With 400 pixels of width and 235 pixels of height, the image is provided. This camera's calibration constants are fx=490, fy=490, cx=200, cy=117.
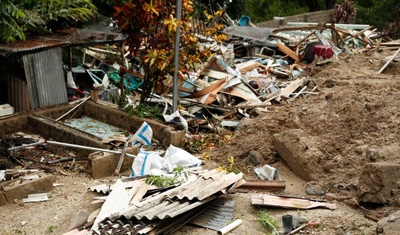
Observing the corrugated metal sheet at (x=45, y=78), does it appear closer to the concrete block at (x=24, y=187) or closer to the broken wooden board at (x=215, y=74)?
the concrete block at (x=24, y=187)

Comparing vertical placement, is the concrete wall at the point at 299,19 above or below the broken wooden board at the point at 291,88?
above

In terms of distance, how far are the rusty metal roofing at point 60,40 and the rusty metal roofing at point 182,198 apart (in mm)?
4337

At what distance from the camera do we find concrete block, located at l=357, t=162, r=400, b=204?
617 centimetres

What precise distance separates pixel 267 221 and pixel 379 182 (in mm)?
1519

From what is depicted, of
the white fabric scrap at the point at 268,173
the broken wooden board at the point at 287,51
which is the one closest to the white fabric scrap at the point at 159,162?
the white fabric scrap at the point at 268,173

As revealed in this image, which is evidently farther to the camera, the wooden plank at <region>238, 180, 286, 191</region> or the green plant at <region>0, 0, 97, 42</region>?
the green plant at <region>0, 0, 97, 42</region>

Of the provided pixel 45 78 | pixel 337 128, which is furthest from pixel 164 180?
pixel 45 78

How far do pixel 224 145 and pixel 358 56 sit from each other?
23.8 feet

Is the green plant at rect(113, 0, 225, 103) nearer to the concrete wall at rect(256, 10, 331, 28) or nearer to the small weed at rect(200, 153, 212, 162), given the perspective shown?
the small weed at rect(200, 153, 212, 162)

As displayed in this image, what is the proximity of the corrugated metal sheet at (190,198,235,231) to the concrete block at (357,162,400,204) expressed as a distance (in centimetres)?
172

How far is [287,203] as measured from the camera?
645 centimetres

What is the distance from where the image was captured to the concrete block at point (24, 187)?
6.68m

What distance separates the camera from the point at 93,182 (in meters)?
7.49

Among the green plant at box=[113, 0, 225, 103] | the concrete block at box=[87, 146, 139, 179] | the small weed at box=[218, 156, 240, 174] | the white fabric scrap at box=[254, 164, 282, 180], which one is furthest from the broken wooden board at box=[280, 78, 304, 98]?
the concrete block at box=[87, 146, 139, 179]
